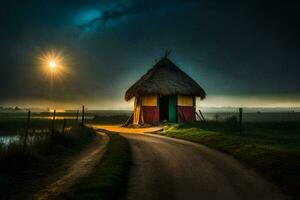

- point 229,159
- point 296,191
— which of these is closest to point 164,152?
point 229,159

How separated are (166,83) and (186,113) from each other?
14.6 ft

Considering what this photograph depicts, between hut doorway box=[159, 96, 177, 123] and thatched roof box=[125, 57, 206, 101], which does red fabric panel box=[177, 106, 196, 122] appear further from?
thatched roof box=[125, 57, 206, 101]

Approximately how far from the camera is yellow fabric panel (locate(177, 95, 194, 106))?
41906 millimetres

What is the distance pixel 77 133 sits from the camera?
2486cm

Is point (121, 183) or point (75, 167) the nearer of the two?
point (121, 183)

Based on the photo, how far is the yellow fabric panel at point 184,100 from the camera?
41.9m

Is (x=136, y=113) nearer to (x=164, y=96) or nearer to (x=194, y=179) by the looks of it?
(x=164, y=96)

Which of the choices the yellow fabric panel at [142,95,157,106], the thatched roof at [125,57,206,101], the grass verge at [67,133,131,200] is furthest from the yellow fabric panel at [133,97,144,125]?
the grass verge at [67,133,131,200]

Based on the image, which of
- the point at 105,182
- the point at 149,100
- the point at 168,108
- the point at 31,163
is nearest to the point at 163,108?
the point at 168,108

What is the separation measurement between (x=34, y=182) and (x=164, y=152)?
795 centimetres

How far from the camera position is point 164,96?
43.5 m

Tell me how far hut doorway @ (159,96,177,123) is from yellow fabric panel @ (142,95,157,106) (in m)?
1.94

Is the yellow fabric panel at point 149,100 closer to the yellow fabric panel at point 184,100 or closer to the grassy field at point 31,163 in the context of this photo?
the yellow fabric panel at point 184,100

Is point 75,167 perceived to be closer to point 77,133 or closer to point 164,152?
point 164,152
